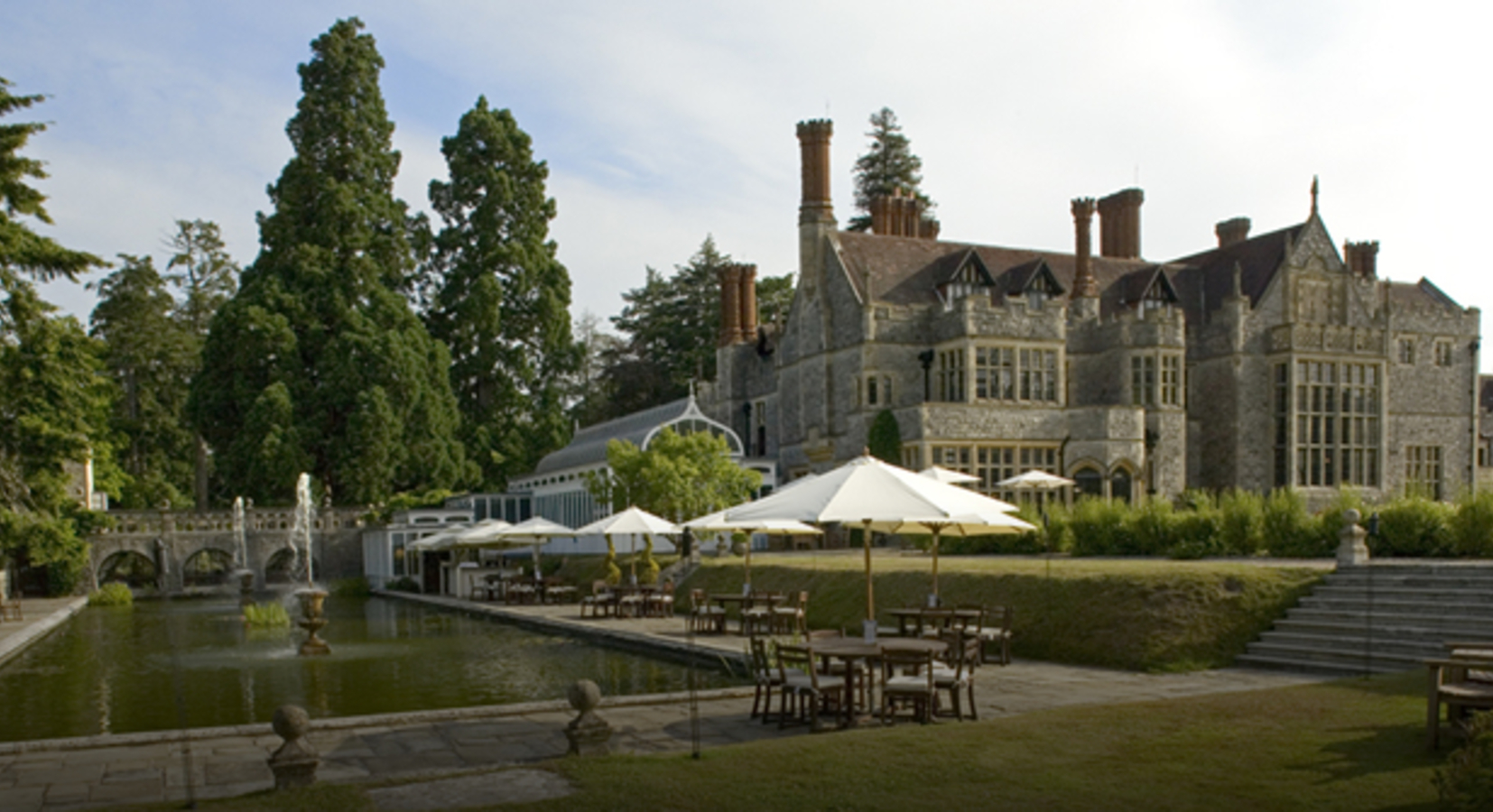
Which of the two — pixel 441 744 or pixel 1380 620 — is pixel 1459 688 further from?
pixel 441 744

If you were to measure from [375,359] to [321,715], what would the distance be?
33.4 meters

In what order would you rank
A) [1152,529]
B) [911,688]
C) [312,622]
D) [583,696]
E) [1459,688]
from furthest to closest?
[1152,529] < [312,622] < [911,688] < [583,696] < [1459,688]

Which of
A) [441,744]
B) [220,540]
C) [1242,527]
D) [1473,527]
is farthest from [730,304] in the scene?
[441,744]

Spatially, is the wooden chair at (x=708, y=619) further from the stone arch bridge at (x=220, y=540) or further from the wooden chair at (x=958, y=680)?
the stone arch bridge at (x=220, y=540)

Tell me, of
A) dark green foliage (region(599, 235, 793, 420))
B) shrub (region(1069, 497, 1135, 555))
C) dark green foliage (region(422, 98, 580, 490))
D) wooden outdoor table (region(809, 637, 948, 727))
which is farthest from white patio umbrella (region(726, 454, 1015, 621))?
dark green foliage (region(599, 235, 793, 420))

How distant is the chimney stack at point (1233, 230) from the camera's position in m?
46.8

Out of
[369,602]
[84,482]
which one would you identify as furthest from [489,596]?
[84,482]

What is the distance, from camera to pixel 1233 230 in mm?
47031

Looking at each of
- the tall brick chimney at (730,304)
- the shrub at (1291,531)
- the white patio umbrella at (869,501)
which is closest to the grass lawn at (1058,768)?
the white patio umbrella at (869,501)

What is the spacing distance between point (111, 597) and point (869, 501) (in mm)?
31882

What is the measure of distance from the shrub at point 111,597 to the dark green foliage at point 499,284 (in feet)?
51.3

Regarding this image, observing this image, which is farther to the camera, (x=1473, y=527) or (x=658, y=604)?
(x=658, y=604)

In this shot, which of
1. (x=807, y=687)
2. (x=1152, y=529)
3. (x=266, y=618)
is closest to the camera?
(x=807, y=687)

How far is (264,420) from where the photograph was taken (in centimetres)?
4297
